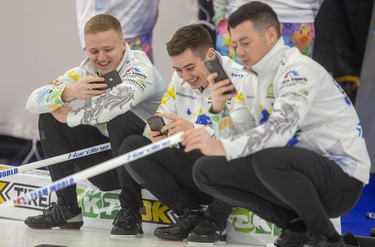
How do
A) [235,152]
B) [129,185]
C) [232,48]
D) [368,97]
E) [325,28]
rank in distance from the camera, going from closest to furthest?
[235,152], [129,185], [232,48], [368,97], [325,28]

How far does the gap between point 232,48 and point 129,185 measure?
1.08 m

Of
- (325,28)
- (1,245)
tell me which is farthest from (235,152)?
(325,28)

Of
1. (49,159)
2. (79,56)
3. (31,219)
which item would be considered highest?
(79,56)

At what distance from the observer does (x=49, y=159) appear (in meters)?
4.14

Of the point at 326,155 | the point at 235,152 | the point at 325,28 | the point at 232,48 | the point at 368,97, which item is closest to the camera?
the point at 235,152

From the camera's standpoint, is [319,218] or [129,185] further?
[129,185]

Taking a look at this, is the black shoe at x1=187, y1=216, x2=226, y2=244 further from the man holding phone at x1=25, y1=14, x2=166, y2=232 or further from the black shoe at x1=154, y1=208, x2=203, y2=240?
the man holding phone at x1=25, y1=14, x2=166, y2=232

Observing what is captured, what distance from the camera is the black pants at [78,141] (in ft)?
13.3

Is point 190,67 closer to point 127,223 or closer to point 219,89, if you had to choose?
point 219,89

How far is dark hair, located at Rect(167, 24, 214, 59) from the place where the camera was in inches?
154

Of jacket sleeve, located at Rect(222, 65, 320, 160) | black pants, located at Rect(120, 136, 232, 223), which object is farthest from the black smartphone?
jacket sleeve, located at Rect(222, 65, 320, 160)

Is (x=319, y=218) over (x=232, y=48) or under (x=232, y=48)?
under

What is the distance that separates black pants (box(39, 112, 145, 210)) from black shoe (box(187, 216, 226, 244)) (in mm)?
484

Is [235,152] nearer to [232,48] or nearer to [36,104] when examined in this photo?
[36,104]
